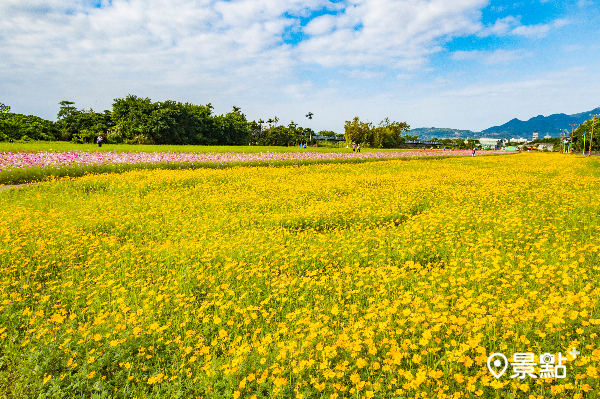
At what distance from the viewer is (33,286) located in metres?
4.88

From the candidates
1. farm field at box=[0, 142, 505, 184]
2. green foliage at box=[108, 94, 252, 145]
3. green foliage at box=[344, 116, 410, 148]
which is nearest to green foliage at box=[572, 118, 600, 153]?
green foliage at box=[344, 116, 410, 148]

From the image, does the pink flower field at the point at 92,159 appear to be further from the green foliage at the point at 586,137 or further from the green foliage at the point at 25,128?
the green foliage at the point at 586,137

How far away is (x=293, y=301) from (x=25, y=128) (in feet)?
214

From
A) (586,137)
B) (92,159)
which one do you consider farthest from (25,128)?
(586,137)

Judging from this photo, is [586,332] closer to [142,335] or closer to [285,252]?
[285,252]

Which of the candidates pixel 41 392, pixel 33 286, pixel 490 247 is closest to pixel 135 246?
pixel 33 286

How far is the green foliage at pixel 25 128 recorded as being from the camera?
49.0 meters

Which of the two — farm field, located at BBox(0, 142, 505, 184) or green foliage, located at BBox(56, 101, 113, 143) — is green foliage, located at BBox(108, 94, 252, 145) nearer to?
green foliage, located at BBox(56, 101, 113, 143)

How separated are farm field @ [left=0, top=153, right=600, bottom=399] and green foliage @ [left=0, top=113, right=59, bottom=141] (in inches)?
2138

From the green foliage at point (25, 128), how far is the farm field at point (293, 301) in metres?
54.3

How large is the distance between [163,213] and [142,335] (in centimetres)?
557

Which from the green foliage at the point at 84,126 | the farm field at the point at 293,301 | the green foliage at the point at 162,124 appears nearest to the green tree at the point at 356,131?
the green foliage at the point at 162,124

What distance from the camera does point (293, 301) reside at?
4.47 meters

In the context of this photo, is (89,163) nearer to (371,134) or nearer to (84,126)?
(84,126)
